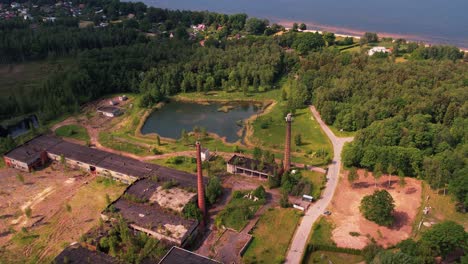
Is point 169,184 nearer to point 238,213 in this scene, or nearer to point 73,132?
point 238,213

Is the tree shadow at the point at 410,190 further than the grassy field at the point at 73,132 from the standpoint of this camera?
No

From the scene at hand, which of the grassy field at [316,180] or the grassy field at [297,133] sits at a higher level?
the grassy field at [297,133]

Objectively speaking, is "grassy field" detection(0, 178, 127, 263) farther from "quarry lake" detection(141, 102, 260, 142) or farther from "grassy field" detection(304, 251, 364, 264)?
"grassy field" detection(304, 251, 364, 264)

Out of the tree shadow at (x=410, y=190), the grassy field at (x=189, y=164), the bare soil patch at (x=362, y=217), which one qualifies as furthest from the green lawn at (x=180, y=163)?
the tree shadow at (x=410, y=190)

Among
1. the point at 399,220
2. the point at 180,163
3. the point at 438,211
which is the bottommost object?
the point at 399,220

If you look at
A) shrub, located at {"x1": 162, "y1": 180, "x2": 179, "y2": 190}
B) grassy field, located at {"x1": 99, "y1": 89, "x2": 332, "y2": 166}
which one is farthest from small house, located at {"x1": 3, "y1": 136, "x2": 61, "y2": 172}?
shrub, located at {"x1": 162, "y1": 180, "x2": 179, "y2": 190}

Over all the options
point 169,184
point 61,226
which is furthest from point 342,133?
point 61,226

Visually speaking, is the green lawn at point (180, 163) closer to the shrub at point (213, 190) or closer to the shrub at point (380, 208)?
the shrub at point (213, 190)
